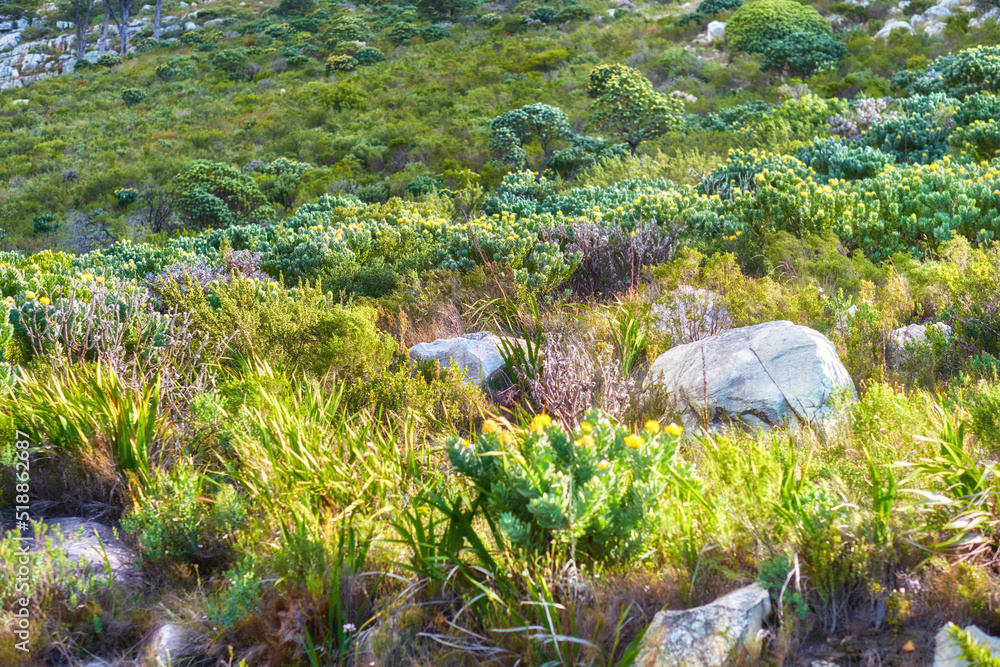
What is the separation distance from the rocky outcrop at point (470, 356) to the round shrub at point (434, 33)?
101ft

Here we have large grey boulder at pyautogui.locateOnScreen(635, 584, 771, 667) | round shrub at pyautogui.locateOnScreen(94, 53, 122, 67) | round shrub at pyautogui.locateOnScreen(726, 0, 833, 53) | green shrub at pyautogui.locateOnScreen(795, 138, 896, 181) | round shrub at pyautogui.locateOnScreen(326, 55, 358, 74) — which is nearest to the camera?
large grey boulder at pyautogui.locateOnScreen(635, 584, 771, 667)

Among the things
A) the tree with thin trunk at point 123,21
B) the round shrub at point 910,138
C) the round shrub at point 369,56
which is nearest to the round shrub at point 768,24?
the round shrub at point 910,138

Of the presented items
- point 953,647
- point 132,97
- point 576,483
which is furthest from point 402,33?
point 953,647

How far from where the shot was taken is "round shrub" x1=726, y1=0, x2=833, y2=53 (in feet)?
71.3

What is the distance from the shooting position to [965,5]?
21.0 metres

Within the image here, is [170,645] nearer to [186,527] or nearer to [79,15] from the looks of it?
[186,527]

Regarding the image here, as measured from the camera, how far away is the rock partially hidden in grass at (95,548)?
2.78m

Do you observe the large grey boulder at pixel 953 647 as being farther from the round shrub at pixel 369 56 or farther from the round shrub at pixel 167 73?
the round shrub at pixel 167 73

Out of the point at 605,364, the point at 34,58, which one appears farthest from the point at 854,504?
the point at 34,58

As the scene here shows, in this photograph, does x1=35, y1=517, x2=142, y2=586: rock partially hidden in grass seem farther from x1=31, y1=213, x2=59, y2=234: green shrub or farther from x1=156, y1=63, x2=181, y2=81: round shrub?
x1=156, y1=63, x2=181, y2=81: round shrub

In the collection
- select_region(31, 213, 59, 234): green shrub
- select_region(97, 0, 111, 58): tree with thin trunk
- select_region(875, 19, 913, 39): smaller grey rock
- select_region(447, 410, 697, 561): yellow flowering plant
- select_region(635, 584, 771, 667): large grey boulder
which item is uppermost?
select_region(97, 0, 111, 58): tree with thin trunk

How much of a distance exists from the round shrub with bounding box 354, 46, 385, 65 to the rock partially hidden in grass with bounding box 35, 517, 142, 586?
99.9ft

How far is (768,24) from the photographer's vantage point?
21.9 meters

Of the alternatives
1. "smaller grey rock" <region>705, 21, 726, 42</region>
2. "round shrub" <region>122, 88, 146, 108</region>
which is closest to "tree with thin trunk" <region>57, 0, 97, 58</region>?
"round shrub" <region>122, 88, 146, 108</region>
